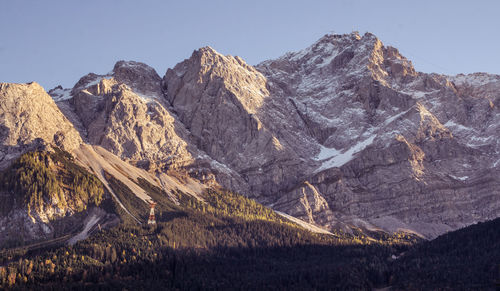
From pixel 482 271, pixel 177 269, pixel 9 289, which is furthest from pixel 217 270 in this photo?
pixel 482 271

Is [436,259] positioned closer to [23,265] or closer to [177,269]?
Answer: [177,269]

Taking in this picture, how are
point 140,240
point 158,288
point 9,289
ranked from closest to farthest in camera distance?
point 9,289
point 158,288
point 140,240

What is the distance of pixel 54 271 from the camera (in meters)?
169

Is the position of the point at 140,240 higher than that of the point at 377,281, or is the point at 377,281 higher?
the point at 140,240

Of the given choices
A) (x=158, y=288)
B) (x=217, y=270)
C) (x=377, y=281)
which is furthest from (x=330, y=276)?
(x=158, y=288)

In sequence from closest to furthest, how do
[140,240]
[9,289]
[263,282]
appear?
1. [9,289]
2. [263,282]
3. [140,240]

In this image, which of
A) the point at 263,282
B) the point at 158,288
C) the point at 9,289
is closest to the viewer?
the point at 9,289

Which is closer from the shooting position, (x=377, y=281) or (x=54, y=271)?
(x=54, y=271)

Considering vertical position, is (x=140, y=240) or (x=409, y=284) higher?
(x=140, y=240)

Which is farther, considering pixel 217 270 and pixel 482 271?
pixel 217 270

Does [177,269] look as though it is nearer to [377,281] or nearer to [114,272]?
[114,272]

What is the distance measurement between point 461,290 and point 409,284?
14772mm

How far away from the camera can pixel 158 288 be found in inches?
6634

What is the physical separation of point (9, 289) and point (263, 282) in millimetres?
61346
